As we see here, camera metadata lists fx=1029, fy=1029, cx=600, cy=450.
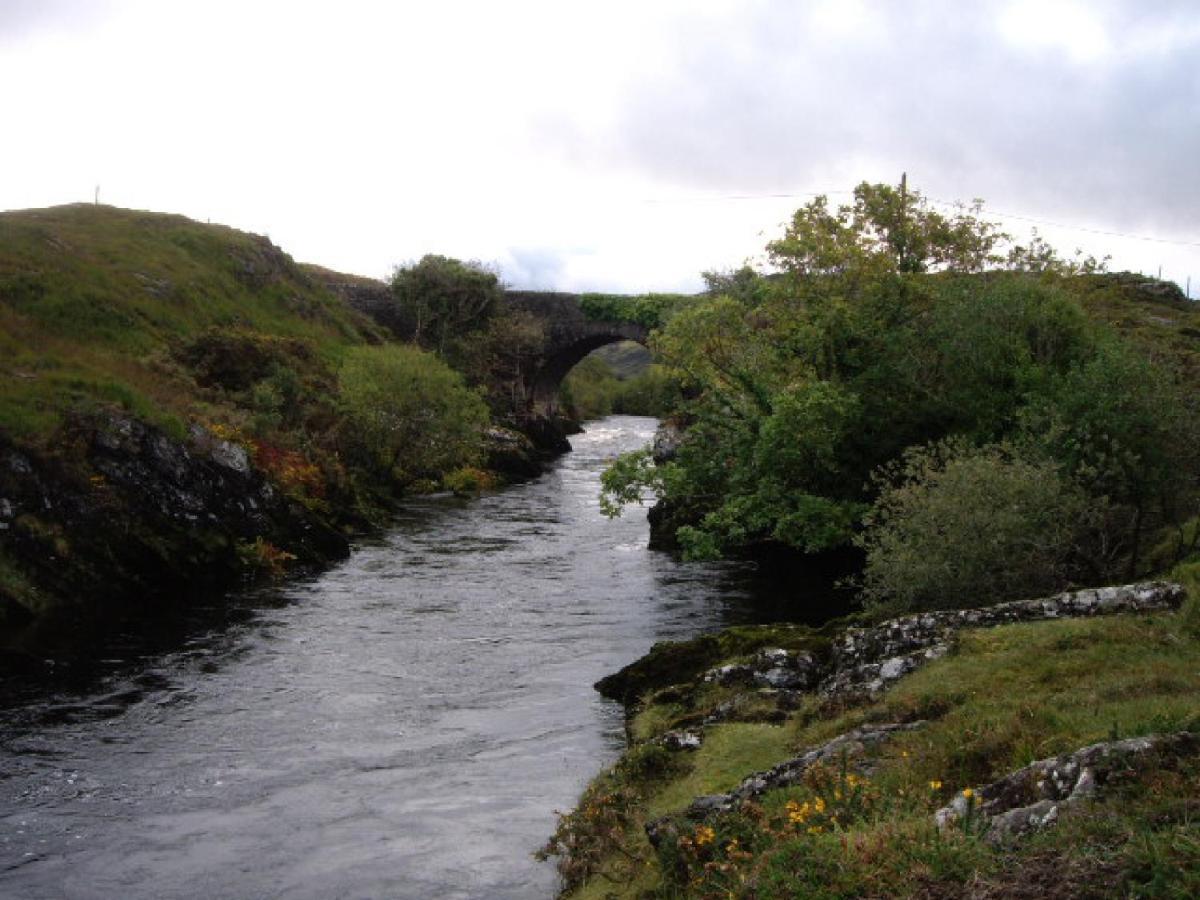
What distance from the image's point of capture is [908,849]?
24.6 feet

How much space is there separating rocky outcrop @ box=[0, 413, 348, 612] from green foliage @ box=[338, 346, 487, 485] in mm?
15143

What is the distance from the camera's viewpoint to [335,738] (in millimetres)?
17297

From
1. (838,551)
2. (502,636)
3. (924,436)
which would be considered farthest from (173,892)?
(838,551)

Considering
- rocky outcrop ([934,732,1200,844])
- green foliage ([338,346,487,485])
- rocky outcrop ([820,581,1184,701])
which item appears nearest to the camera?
rocky outcrop ([934,732,1200,844])

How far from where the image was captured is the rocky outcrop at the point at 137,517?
24.4 meters

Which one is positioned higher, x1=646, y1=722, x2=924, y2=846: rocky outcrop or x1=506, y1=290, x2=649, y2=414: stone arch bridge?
x1=506, y1=290, x2=649, y2=414: stone arch bridge

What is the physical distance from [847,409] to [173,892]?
2087 cm

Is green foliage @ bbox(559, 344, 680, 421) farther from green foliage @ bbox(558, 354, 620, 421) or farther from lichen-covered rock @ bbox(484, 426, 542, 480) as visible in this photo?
lichen-covered rock @ bbox(484, 426, 542, 480)

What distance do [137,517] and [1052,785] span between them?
2491cm

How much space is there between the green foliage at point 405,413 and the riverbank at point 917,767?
1266 inches

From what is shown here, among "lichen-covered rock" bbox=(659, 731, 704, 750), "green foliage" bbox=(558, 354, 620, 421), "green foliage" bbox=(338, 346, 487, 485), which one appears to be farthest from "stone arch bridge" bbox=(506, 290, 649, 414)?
"lichen-covered rock" bbox=(659, 731, 704, 750)

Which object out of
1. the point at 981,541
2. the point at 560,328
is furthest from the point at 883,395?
the point at 560,328

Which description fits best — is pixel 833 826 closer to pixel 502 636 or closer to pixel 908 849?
pixel 908 849

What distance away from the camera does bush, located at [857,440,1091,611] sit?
18453mm
